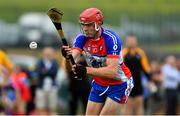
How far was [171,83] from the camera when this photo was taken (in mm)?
20219

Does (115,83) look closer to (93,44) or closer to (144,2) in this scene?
(93,44)

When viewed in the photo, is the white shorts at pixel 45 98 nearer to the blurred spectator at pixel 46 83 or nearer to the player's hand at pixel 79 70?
the blurred spectator at pixel 46 83

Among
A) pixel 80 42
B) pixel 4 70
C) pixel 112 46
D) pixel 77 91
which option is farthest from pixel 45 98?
pixel 112 46

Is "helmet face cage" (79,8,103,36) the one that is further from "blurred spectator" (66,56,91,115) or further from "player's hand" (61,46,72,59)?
"blurred spectator" (66,56,91,115)

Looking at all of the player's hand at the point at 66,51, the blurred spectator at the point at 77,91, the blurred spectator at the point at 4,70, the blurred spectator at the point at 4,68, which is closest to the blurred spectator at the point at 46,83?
the blurred spectator at the point at 77,91

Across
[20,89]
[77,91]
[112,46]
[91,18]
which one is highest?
[91,18]

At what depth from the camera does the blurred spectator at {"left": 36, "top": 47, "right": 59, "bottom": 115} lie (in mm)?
19219

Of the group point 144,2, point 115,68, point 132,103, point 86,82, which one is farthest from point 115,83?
point 144,2

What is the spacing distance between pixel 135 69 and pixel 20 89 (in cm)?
331

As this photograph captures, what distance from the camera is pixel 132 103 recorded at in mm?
17750

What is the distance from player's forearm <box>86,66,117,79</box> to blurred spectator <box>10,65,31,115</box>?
781 centimetres

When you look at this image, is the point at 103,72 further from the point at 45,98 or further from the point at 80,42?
the point at 45,98

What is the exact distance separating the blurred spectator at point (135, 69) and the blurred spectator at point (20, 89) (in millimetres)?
2714

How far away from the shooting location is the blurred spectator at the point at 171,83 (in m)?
20.2
